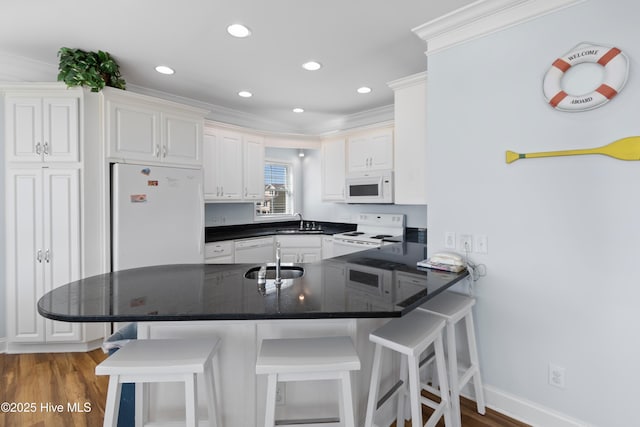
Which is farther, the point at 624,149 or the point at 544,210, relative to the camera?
the point at 544,210

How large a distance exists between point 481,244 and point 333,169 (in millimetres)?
2754

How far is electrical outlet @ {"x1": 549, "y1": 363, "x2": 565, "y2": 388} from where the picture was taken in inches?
67.5

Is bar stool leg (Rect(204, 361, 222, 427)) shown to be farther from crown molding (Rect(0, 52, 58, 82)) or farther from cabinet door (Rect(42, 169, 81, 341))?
crown molding (Rect(0, 52, 58, 82))

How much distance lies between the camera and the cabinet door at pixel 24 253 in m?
2.66

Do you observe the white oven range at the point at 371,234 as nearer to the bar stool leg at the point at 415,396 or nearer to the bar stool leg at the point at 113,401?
the bar stool leg at the point at 415,396

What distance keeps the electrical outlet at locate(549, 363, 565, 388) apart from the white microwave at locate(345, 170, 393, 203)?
90.5 inches

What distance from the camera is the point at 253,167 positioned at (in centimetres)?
437

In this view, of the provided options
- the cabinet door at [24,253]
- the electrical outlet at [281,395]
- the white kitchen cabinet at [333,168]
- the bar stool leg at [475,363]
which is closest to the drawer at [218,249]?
the cabinet door at [24,253]

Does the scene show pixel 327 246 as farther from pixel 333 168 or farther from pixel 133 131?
pixel 133 131

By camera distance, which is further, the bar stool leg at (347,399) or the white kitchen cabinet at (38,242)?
the white kitchen cabinet at (38,242)

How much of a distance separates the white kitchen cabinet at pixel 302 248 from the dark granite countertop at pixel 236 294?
230 centimetres

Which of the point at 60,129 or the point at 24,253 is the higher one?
the point at 60,129

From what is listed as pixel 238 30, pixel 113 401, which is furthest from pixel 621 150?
pixel 113 401

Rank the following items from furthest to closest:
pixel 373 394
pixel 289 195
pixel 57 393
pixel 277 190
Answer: pixel 289 195
pixel 277 190
pixel 57 393
pixel 373 394
